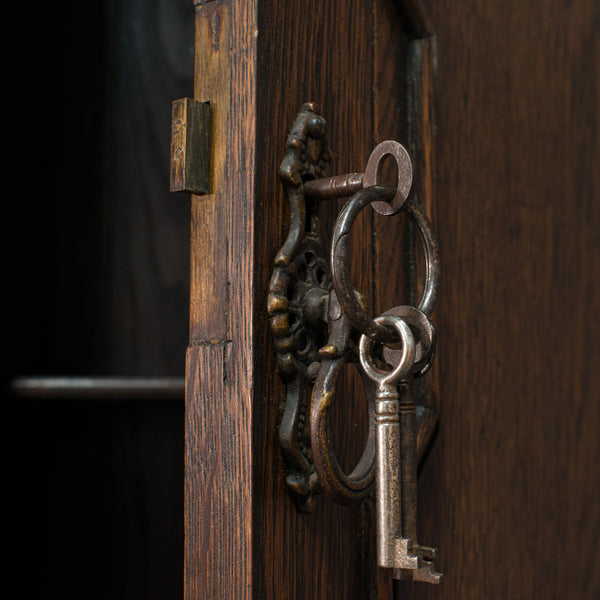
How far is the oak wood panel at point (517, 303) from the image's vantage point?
1.68 ft

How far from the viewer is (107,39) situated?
3.57ft

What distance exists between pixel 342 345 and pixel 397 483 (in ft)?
0.23

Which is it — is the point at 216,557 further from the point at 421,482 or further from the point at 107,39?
the point at 107,39

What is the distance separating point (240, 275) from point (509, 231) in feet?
1.05

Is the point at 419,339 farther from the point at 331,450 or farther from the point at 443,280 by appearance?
the point at 443,280

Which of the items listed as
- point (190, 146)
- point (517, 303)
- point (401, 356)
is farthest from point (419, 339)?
point (517, 303)

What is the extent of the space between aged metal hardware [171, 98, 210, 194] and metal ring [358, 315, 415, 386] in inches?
4.2

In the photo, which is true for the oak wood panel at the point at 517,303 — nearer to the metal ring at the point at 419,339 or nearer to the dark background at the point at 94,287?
the metal ring at the point at 419,339

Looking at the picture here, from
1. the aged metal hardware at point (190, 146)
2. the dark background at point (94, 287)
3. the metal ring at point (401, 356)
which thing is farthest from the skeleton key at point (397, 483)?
the dark background at point (94, 287)

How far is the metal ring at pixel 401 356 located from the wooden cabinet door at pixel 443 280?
4cm

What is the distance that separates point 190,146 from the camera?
0.34m

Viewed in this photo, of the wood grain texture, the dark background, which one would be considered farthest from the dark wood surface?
the dark background

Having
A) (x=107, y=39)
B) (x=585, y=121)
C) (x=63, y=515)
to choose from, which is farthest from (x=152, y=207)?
(x=585, y=121)

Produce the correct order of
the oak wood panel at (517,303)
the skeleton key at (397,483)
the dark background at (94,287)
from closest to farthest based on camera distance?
the skeleton key at (397,483)
the oak wood panel at (517,303)
the dark background at (94,287)
